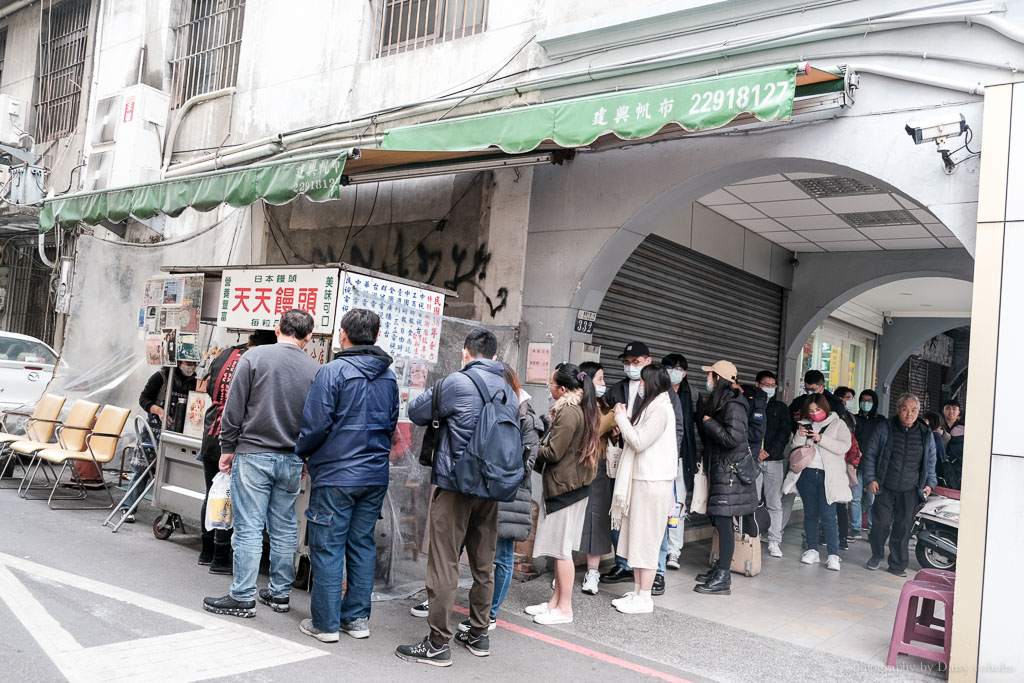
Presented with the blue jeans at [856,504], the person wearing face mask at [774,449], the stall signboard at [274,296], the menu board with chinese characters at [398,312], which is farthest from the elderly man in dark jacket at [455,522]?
the blue jeans at [856,504]

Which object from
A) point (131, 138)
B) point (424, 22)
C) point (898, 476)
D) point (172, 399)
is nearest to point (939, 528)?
point (898, 476)

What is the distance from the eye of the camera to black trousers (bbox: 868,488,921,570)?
309 inches

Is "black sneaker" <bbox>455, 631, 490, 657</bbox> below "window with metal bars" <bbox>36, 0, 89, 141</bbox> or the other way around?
below

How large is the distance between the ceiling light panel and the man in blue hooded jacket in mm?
5189

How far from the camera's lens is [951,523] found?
23.8 feet

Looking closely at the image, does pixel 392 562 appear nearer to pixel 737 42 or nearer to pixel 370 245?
pixel 370 245

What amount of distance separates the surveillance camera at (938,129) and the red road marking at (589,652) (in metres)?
3.59

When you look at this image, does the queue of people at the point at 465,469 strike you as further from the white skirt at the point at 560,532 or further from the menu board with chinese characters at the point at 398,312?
the menu board with chinese characters at the point at 398,312

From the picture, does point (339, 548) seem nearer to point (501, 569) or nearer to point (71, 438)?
point (501, 569)

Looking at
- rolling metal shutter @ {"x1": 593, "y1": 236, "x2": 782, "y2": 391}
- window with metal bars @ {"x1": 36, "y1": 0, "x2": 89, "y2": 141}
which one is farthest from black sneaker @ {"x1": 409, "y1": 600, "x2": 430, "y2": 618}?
window with metal bars @ {"x1": 36, "y1": 0, "x2": 89, "y2": 141}

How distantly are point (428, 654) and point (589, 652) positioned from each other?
108 cm

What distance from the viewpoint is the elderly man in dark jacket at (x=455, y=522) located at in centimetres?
429

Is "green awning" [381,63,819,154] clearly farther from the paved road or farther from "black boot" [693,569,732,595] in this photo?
"black boot" [693,569,732,595]

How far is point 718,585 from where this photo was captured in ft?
21.0
